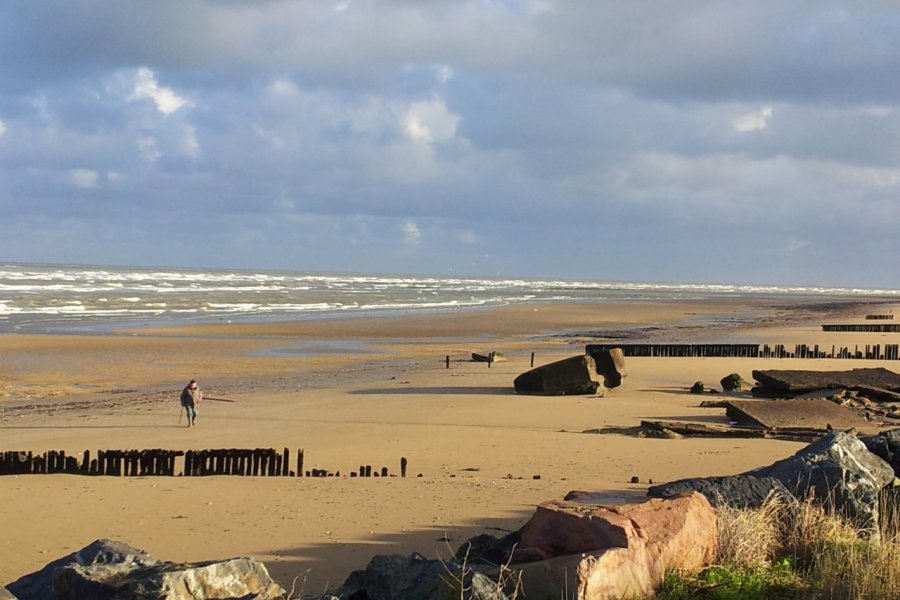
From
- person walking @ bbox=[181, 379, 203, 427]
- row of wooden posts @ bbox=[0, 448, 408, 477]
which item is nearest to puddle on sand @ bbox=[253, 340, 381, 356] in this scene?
person walking @ bbox=[181, 379, 203, 427]

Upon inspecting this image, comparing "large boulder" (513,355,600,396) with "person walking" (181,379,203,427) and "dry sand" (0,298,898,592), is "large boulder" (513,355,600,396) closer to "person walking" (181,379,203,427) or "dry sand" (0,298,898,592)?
"dry sand" (0,298,898,592)

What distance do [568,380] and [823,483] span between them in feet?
47.5

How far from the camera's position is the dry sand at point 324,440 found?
10.2m

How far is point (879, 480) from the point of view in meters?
9.70

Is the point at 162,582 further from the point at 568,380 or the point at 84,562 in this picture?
the point at 568,380

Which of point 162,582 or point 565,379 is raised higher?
point 162,582

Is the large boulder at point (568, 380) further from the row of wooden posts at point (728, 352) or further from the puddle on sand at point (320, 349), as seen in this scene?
the puddle on sand at point (320, 349)

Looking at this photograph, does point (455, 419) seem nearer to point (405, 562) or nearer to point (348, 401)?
point (348, 401)

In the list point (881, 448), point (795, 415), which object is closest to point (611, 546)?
point (881, 448)

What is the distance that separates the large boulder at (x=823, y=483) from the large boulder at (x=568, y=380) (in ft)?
45.0

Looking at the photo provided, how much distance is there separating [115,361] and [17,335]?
1073cm

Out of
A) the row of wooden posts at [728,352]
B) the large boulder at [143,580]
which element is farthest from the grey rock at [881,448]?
the row of wooden posts at [728,352]

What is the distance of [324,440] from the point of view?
56.5 ft

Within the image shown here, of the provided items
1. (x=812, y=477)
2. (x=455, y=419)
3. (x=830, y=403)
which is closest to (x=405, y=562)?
(x=812, y=477)
